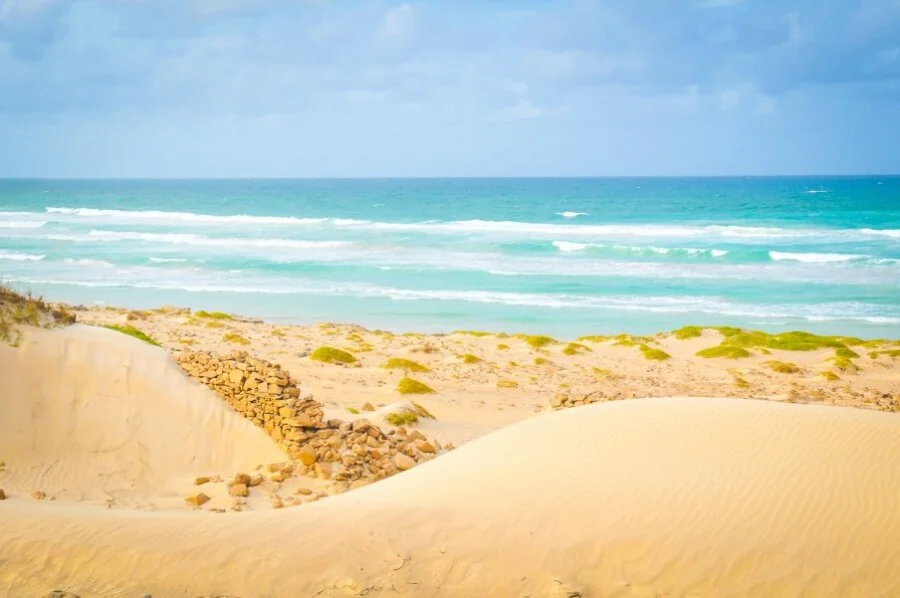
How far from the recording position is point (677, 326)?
1114 inches

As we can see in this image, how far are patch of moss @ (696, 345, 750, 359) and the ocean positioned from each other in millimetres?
5758

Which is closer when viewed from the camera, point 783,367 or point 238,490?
point 238,490

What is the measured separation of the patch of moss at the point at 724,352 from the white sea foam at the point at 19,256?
1310 inches

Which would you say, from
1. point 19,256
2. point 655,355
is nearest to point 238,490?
point 655,355

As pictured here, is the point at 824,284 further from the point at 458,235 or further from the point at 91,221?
the point at 91,221

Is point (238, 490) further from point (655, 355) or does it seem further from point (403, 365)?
point (655, 355)

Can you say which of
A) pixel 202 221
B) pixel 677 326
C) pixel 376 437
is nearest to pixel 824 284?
pixel 677 326

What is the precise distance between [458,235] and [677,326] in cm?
3016

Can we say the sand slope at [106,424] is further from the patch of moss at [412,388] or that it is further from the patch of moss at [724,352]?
the patch of moss at [724,352]

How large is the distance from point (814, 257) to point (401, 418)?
35923 millimetres

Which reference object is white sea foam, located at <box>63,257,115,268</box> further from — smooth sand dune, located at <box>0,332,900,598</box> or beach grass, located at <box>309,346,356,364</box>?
smooth sand dune, located at <box>0,332,900,598</box>

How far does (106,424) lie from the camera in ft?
35.7

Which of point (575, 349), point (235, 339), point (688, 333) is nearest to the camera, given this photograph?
point (235, 339)

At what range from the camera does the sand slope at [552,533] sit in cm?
674
